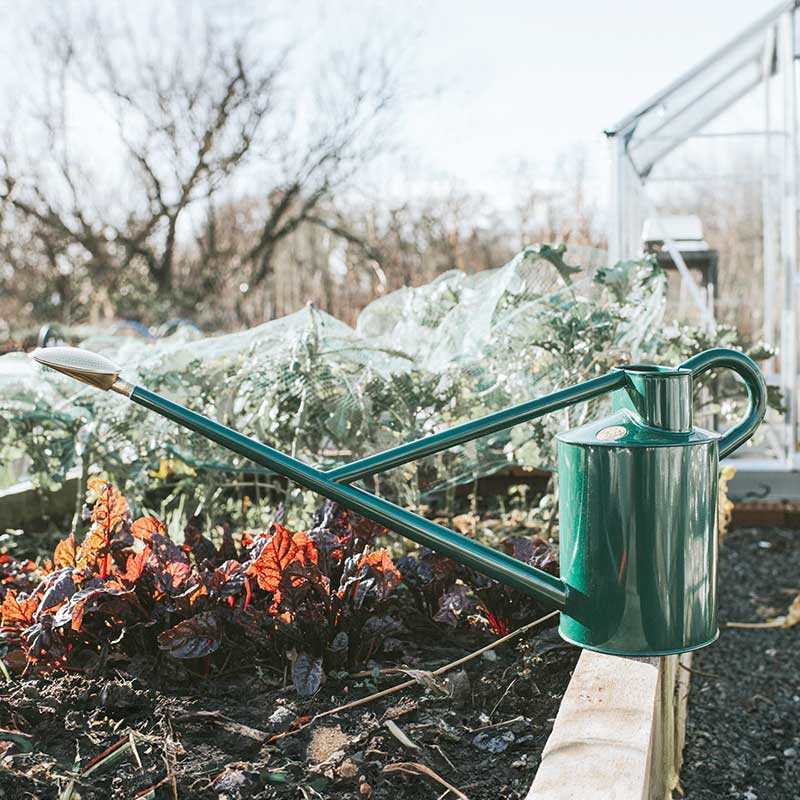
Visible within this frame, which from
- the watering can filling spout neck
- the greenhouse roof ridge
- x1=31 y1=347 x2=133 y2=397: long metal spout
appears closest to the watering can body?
the watering can filling spout neck

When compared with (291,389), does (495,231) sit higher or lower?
higher

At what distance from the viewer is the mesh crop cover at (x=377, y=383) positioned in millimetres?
2387

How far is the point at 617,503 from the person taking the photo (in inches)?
52.4

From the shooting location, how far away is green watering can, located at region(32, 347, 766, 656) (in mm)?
1315

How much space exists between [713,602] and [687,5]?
29.9ft

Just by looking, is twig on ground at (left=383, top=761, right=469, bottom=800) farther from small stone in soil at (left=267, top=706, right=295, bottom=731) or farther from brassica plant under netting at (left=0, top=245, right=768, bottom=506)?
brassica plant under netting at (left=0, top=245, right=768, bottom=506)

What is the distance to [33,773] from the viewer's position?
1266 mm

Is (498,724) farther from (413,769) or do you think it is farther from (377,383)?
(377,383)

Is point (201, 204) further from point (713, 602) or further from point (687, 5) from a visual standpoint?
point (713, 602)

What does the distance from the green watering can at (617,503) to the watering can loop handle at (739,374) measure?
17 millimetres

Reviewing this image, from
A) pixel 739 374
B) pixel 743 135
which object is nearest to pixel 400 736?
pixel 739 374

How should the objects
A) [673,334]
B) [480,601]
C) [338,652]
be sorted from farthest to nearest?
[673,334] → [480,601] → [338,652]

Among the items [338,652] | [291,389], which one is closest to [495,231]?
[291,389]

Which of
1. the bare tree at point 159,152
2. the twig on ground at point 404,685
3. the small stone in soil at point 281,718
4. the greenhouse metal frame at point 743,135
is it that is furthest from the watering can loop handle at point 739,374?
the bare tree at point 159,152
